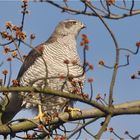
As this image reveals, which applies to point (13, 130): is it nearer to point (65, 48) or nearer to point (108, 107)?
point (108, 107)

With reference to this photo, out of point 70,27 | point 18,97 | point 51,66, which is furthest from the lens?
point 70,27

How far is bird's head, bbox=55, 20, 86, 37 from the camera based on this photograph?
9.45 m

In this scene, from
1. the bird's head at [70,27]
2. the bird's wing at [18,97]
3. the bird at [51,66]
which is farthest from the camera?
the bird's head at [70,27]

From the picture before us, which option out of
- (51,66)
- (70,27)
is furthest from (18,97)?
(70,27)

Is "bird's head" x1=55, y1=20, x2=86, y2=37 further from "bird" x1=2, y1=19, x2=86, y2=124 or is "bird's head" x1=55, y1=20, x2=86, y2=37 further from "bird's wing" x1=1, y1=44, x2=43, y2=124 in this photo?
"bird's wing" x1=1, y1=44, x2=43, y2=124

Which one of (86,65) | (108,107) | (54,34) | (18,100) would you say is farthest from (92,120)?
(54,34)

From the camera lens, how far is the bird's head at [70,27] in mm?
9453

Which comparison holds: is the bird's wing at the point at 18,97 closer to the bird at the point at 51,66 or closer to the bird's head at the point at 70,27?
the bird at the point at 51,66

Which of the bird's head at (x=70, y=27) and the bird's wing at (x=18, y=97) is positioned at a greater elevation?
the bird's head at (x=70, y=27)

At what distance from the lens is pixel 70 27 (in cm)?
957

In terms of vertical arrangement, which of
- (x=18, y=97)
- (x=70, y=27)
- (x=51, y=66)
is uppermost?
(x=70, y=27)

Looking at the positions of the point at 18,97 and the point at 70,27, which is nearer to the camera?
the point at 18,97

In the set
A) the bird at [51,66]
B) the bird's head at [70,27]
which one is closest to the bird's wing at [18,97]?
the bird at [51,66]

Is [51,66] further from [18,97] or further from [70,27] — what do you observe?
[70,27]
